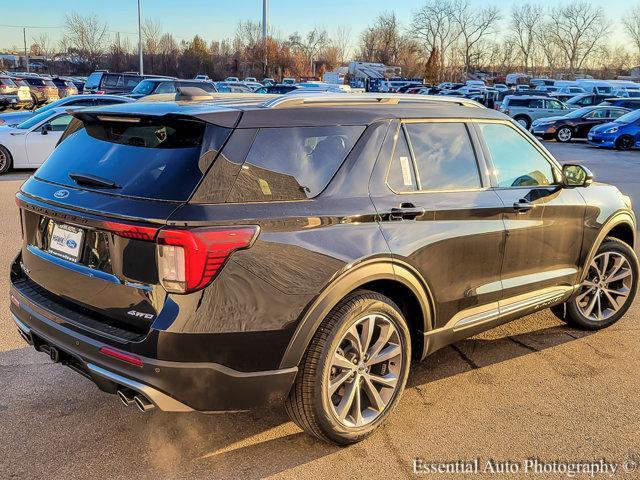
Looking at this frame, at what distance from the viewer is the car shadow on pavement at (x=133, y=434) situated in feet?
10.0

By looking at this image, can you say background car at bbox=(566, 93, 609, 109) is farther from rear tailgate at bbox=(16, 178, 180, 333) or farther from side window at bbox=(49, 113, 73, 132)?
rear tailgate at bbox=(16, 178, 180, 333)

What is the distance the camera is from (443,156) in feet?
12.3

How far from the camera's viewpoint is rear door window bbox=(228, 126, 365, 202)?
9.36 ft

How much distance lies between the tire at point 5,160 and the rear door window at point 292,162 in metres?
11.1

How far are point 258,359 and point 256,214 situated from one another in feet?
2.21

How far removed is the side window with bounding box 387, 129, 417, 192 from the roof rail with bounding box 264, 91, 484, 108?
0.29 m

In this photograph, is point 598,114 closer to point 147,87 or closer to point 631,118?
point 631,118

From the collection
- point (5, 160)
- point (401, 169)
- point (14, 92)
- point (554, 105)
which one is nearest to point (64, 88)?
point (14, 92)

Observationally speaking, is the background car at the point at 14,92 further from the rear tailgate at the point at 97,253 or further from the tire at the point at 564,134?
the rear tailgate at the point at 97,253

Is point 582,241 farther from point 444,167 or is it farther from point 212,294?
point 212,294

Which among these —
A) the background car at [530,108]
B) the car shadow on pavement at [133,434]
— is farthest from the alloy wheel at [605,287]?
the background car at [530,108]

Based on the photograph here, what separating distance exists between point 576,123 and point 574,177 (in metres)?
22.2

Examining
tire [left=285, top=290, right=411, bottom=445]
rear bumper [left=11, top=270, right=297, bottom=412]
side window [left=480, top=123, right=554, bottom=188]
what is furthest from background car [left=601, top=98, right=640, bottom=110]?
rear bumper [left=11, top=270, right=297, bottom=412]

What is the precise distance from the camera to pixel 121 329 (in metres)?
2.83
